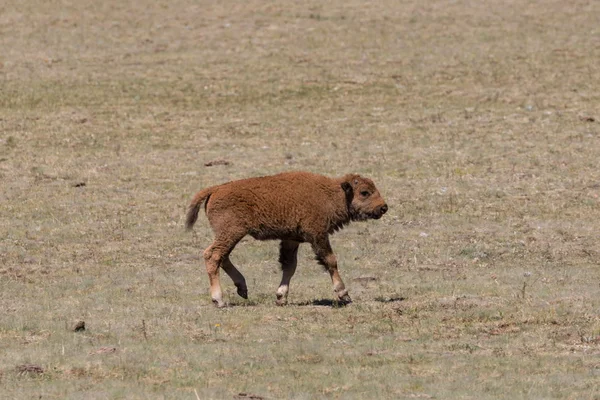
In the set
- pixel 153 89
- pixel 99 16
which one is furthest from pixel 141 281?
pixel 99 16

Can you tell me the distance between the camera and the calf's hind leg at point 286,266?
51.9ft

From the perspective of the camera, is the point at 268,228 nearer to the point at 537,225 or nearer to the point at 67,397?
the point at 67,397

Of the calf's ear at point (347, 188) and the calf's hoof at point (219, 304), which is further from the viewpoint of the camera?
the calf's ear at point (347, 188)

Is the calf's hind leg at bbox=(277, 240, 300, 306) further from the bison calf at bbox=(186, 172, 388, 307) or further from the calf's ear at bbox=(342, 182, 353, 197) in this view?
the calf's ear at bbox=(342, 182, 353, 197)

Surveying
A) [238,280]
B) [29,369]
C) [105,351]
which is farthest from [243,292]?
[29,369]

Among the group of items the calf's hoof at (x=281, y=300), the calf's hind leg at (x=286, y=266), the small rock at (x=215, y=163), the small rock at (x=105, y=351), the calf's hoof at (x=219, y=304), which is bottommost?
the small rock at (x=215, y=163)

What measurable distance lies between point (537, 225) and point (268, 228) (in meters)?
7.51

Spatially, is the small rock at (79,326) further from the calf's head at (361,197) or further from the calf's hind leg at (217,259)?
the calf's head at (361,197)

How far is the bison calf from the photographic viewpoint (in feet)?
51.2

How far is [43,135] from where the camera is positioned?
29.2m

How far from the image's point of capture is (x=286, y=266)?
1603 cm

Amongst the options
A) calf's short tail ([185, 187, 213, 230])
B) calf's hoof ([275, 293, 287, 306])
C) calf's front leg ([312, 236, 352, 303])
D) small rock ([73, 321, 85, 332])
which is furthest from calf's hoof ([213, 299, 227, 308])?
small rock ([73, 321, 85, 332])

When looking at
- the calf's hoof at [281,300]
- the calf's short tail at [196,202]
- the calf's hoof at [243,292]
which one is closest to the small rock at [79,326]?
the calf's short tail at [196,202]

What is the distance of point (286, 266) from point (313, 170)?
33.7 ft
